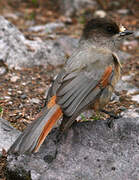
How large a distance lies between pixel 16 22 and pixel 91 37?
4.59 meters

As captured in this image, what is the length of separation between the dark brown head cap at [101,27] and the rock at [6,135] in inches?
62.2

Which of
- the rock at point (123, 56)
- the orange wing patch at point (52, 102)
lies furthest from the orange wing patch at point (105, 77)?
the rock at point (123, 56)

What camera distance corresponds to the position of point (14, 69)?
6.55 m

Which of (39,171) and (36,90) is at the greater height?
(39,171)

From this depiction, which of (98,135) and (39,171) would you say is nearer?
(39,171)

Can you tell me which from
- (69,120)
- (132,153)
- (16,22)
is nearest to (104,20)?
(69,120)

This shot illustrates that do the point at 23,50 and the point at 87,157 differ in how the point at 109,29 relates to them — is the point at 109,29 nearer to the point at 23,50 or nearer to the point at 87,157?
the point at 87,157

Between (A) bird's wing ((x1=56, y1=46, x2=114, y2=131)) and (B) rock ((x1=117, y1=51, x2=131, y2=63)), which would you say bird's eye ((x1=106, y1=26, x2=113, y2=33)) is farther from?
(B) rock ((x1=117, y1=51, x2=131, y2=63))

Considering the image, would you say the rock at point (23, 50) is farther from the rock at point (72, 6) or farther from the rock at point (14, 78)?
the rock at point (72, 6)

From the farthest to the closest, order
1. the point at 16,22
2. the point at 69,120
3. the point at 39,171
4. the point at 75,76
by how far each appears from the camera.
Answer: the point at 16,22
the point at 75,76
the point at 69,120
the point at 39,171

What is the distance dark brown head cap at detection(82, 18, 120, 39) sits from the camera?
4.71 meters

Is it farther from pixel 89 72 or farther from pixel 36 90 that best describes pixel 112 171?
pixel 36 90

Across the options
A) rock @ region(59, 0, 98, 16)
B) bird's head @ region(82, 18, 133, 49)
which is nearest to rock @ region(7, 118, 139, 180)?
bird's head @ region(82, 18, 133, 49)

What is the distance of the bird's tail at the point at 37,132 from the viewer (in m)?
3.65
